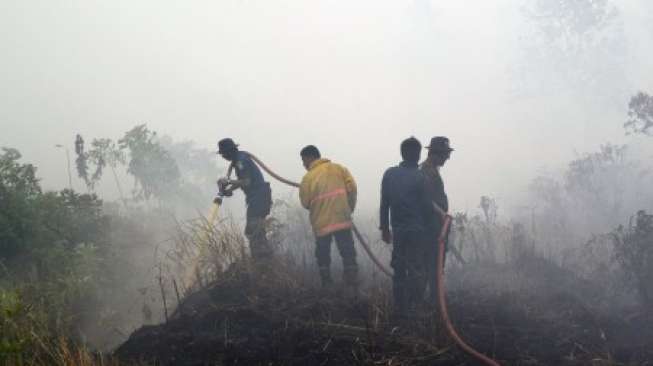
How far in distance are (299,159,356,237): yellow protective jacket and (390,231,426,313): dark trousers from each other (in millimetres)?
1033

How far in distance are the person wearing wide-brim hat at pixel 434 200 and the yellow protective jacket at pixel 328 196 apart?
1.10 meters

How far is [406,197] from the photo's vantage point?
6797mm

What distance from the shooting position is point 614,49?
3438 centimetres

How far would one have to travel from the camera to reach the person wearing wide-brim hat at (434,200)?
7.02 metres

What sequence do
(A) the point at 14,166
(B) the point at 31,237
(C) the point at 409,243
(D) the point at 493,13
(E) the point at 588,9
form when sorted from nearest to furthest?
(C) the point at 409,243, (B) the point at 31,237, (A) the point at 14,166, (E) the point at 588,9, (D) the point at 493,13

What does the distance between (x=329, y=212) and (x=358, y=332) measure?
2.33 metres

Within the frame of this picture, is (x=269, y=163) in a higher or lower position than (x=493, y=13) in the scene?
lower

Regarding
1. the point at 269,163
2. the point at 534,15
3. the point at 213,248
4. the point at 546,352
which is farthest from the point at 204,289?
the point at 534,15

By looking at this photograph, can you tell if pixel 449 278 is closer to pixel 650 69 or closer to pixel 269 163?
pixel 269 163

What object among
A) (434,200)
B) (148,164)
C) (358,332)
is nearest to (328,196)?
(434,200)

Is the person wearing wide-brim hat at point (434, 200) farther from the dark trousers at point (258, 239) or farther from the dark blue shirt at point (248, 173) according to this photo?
the dark blue shirt at point (248, 173)

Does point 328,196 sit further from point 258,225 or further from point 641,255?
point 641,255

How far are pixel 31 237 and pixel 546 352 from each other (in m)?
7.02

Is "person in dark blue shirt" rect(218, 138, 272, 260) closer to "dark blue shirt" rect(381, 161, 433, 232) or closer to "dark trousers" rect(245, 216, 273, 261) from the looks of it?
"dark trousers" rect(245, 216, 273, 261)
